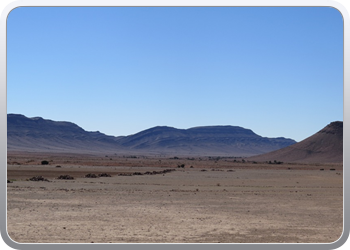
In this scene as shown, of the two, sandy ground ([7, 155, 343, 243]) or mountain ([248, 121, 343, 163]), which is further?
mountain ([248, 121, 343, 163])

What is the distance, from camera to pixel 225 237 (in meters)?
14.1

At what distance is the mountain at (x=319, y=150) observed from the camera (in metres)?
128

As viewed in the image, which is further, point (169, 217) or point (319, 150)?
point (319, 150)

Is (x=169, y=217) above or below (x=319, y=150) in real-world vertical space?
below

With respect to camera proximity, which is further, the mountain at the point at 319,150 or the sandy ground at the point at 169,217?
the mountain at the point at 319,150

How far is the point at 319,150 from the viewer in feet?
439

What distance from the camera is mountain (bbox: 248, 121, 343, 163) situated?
12750cm
